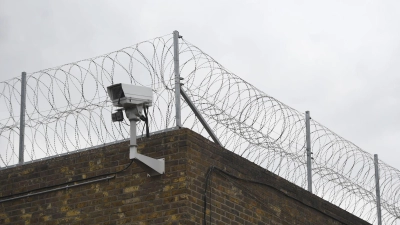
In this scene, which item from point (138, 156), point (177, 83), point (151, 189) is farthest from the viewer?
point (177, 83)

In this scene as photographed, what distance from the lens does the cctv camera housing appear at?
10.0 m

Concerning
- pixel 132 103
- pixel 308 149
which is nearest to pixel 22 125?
pixel 132 103

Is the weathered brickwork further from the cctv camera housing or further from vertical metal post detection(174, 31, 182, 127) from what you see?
the cctv camera housing

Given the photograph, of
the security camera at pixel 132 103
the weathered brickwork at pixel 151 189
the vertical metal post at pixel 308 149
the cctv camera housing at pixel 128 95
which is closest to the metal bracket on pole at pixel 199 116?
the weathered brickwork at pixel 151 189

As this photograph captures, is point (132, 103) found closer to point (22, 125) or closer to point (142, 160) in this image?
point (142, 160)

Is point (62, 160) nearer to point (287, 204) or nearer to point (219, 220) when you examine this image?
point (219, 220)

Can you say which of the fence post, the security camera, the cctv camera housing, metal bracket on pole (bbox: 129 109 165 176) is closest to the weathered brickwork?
metal bracket on pole (bbox: 129 109 165 176)

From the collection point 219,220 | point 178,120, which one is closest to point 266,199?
point 219,220

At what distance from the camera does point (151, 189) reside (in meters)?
10.7

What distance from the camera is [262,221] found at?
A: 12.1m

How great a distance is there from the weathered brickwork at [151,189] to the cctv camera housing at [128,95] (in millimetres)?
866

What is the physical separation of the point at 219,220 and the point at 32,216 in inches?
107

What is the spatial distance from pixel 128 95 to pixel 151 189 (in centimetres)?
140

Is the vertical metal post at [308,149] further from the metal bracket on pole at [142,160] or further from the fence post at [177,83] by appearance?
the metal bracket on pole at [142,160]
